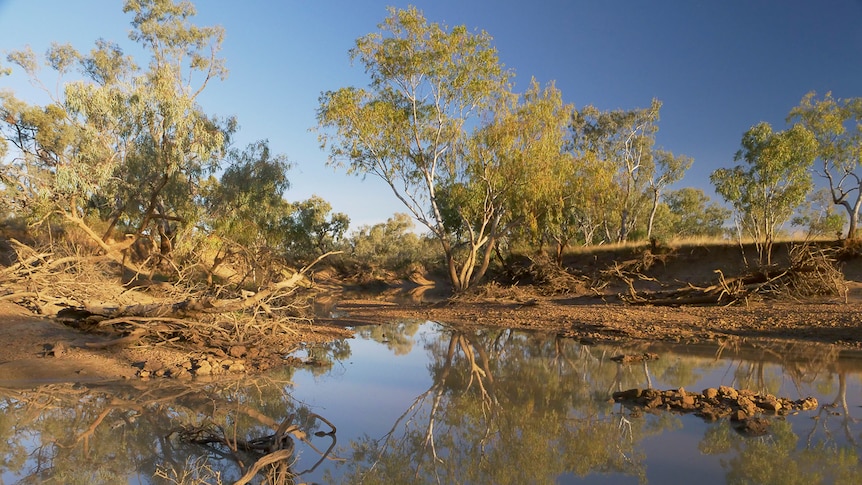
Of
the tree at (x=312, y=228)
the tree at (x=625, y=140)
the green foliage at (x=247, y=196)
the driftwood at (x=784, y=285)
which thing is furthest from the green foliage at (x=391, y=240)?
the driftwood at (x=784, y=285)

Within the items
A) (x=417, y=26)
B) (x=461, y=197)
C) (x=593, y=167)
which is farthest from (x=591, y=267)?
(x=417, y=26)

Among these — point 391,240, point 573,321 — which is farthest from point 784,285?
point 391,240

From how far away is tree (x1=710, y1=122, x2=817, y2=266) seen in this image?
73.8 ft

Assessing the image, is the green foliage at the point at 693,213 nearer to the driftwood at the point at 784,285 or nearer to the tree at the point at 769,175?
the tree at the point at 769,175

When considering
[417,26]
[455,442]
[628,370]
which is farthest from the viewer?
[417,26]

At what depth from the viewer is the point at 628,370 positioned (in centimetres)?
746

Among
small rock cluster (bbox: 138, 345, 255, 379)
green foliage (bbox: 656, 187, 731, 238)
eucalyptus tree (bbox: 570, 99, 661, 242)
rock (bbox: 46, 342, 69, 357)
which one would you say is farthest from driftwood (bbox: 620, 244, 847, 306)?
green foliage (bbox: 656, 187, 731, 238)

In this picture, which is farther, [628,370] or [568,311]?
[568,311]

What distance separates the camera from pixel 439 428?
5.09m

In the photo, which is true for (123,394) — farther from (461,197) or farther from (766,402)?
(461,197)

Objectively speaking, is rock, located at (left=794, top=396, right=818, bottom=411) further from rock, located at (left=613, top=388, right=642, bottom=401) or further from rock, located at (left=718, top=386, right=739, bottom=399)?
rock, located at (left=613, top=388, right=642, bottom=401)

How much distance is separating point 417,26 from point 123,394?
59.9 ft

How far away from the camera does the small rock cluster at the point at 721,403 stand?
5078 millimetres

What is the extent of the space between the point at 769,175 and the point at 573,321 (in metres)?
16.2
